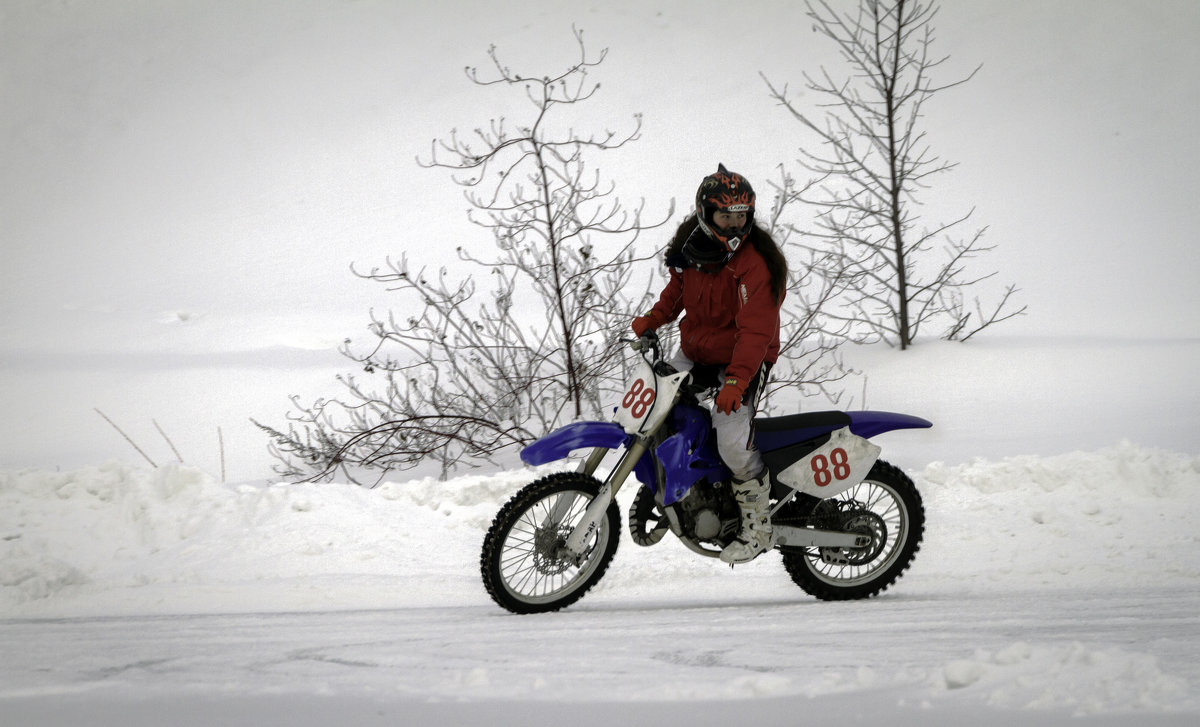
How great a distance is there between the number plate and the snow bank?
3.19 ft

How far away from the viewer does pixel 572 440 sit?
4.08m

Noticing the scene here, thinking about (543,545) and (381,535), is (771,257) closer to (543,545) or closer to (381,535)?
(543,545)

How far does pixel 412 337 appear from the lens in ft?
26.4

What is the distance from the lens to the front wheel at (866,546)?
177 inches

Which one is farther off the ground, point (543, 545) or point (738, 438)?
point (738, 438)

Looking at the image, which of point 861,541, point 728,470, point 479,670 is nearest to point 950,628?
point 861,541

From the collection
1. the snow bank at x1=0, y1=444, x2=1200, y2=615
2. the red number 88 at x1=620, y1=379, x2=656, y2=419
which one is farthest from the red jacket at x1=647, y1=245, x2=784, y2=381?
the snow bank at x1=0, y1=444, x2=1200, y2=615

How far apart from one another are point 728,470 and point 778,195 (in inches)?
184

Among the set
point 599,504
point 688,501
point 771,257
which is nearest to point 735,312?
point 771,257

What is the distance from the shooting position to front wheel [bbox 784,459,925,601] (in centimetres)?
450

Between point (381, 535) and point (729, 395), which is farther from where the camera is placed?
point (381, 535)

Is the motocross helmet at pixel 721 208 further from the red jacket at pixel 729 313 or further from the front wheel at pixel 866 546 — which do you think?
the front wheel at pixel 866 546

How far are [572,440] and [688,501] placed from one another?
555 mm

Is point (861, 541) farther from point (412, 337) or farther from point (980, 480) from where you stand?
point (412, 337)
